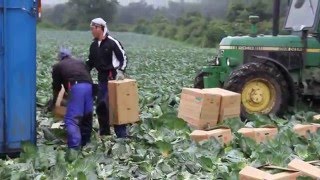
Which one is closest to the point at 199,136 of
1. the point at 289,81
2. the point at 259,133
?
the point at 259,133

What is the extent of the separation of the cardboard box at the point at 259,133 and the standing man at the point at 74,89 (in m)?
2.01

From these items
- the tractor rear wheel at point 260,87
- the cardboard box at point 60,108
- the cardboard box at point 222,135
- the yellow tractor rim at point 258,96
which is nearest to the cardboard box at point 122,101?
the cardboard box at point 60,108

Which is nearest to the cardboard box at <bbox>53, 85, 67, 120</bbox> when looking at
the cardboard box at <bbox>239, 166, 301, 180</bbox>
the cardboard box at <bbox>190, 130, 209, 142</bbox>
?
the cardboard box at <bbox>190, 130, 209, 142</bbox>

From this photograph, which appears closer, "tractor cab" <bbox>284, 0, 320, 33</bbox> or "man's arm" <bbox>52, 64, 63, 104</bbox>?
"man's arm" <bbox>52, 64, 63, 104</bbox>

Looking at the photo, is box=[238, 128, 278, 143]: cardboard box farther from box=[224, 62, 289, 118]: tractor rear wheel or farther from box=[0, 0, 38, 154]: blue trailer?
box=[0, 0, 38, 154]: blue trailer

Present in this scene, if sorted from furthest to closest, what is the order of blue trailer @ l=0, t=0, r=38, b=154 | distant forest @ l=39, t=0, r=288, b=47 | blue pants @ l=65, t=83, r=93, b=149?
distant forest @ l=39, t=0, r=288, b=47
blue pants @ l=65, t=83, r=93, b=149
blue trailer @ l=0, t=0, r=38, b=154

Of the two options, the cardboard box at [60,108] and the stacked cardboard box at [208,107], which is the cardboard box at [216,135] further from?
the cardboard box at [60,108]

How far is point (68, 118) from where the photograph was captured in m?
7.58

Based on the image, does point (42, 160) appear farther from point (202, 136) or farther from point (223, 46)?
point (223, 46)

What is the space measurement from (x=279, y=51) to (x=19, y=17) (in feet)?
17.3

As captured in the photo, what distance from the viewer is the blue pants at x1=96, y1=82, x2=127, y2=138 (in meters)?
8.33

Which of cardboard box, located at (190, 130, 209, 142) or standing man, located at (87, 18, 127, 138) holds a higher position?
standing man, located at (87, 18, 127, 138)

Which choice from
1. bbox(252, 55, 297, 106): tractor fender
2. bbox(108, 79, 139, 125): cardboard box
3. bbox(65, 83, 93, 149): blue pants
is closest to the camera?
bbox(65, 83, 93, 149): blue pants

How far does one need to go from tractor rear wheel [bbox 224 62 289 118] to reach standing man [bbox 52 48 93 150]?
117 inches
